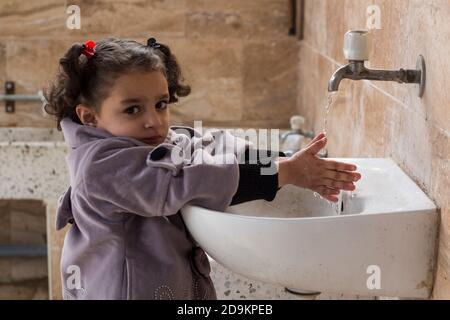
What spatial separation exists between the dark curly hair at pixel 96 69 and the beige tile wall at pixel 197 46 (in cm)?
158

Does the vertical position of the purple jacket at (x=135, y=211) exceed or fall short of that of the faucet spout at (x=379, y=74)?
it falls short

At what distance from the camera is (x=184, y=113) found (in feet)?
9.64

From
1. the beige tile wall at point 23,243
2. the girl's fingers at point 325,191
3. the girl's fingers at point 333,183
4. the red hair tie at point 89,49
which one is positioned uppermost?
the red hair tie at point 89,49

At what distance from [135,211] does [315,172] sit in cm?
29

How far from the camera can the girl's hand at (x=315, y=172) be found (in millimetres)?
1197

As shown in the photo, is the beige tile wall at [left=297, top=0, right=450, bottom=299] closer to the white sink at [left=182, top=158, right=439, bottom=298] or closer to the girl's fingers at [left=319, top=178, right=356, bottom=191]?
the white sink at [left=182, top=158, right=439, bottom=298]

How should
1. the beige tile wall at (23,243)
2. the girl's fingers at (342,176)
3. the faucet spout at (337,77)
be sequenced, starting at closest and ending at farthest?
1. the girl's fingers at (342,176)
2. the faucet spout at (337,77)
3. the beige tile wall at (23,243)

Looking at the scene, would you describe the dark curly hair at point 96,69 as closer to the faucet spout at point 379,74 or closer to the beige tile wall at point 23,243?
the faucet spout at point 379,74

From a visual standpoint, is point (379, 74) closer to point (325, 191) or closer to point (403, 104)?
point (403, 104)

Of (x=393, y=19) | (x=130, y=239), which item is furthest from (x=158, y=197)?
(x=393, y=19)

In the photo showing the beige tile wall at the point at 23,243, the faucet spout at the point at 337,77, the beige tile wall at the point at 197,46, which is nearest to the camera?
the faucet spout at the point at 337,77

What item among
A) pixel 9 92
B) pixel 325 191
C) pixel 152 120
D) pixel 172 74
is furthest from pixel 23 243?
pixel 325 191

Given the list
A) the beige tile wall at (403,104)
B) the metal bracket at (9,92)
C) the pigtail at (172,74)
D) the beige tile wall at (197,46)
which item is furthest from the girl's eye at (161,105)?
the metal bracket at (9,92)
